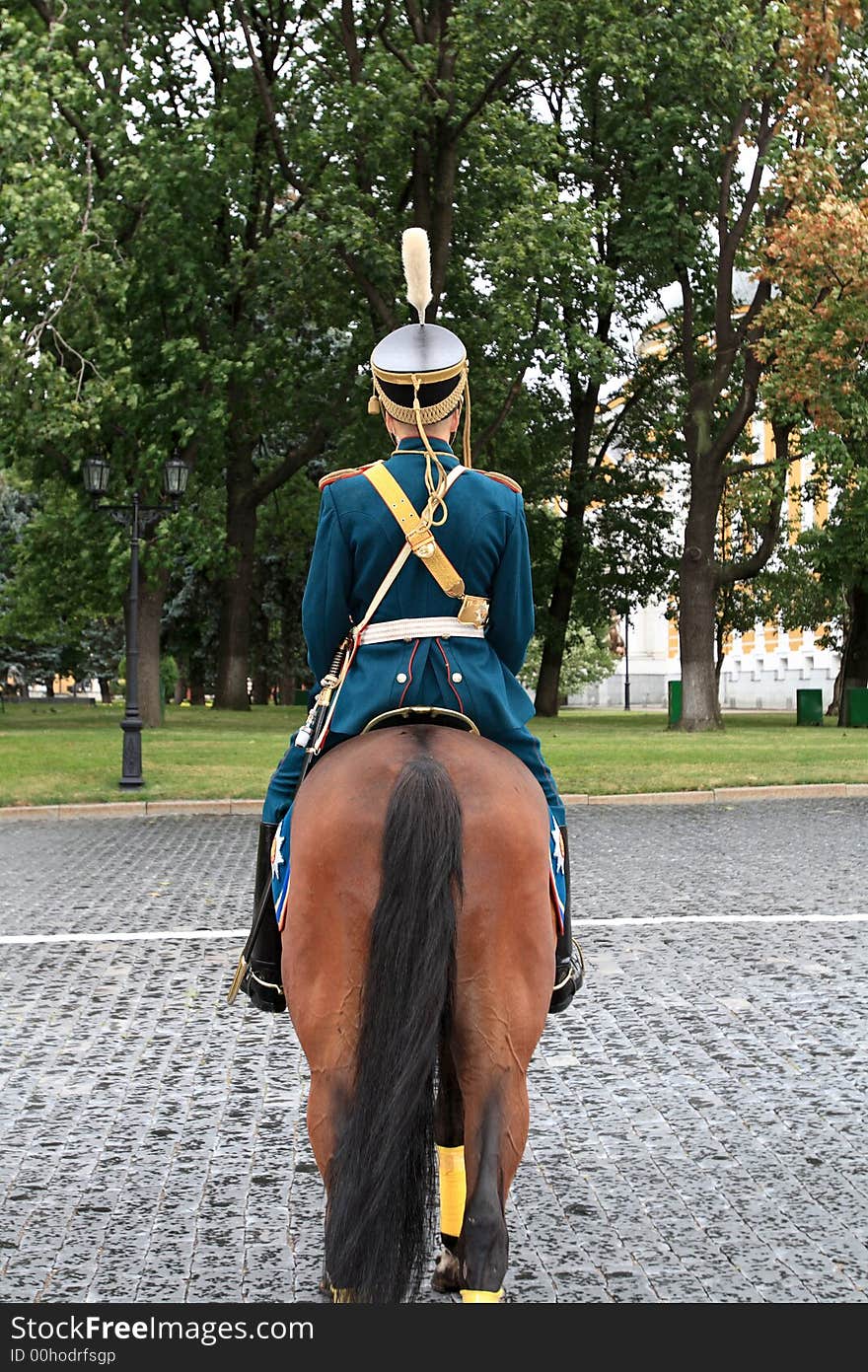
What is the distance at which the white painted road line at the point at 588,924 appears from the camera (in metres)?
9.62

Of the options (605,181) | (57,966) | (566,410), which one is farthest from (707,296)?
(57,966)

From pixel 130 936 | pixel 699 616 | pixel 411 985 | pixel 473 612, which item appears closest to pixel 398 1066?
pixel 411 985

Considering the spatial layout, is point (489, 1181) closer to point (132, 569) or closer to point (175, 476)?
point (132, 569)

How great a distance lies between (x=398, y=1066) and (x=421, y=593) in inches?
46.4

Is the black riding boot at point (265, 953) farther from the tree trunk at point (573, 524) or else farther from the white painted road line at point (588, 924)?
the tree trunk at point (573, 524)

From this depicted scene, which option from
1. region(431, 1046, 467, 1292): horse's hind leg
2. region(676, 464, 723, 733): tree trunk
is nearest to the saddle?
region(431, 1046, 467, 1292): horse's hind leg

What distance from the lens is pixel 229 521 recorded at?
40.1 meters

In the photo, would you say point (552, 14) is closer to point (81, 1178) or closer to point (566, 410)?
point (566, 410)

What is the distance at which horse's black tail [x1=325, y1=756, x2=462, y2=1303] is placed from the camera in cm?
332

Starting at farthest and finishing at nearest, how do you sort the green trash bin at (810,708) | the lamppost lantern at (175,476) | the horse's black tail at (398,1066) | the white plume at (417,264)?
1. the green trash bin at (810,708)
2. the lamppost lantern at (175,476)
3. the white plume at (417,264)
4. the horse's black tail at (398,1066)

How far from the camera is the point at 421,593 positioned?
13.1ft
